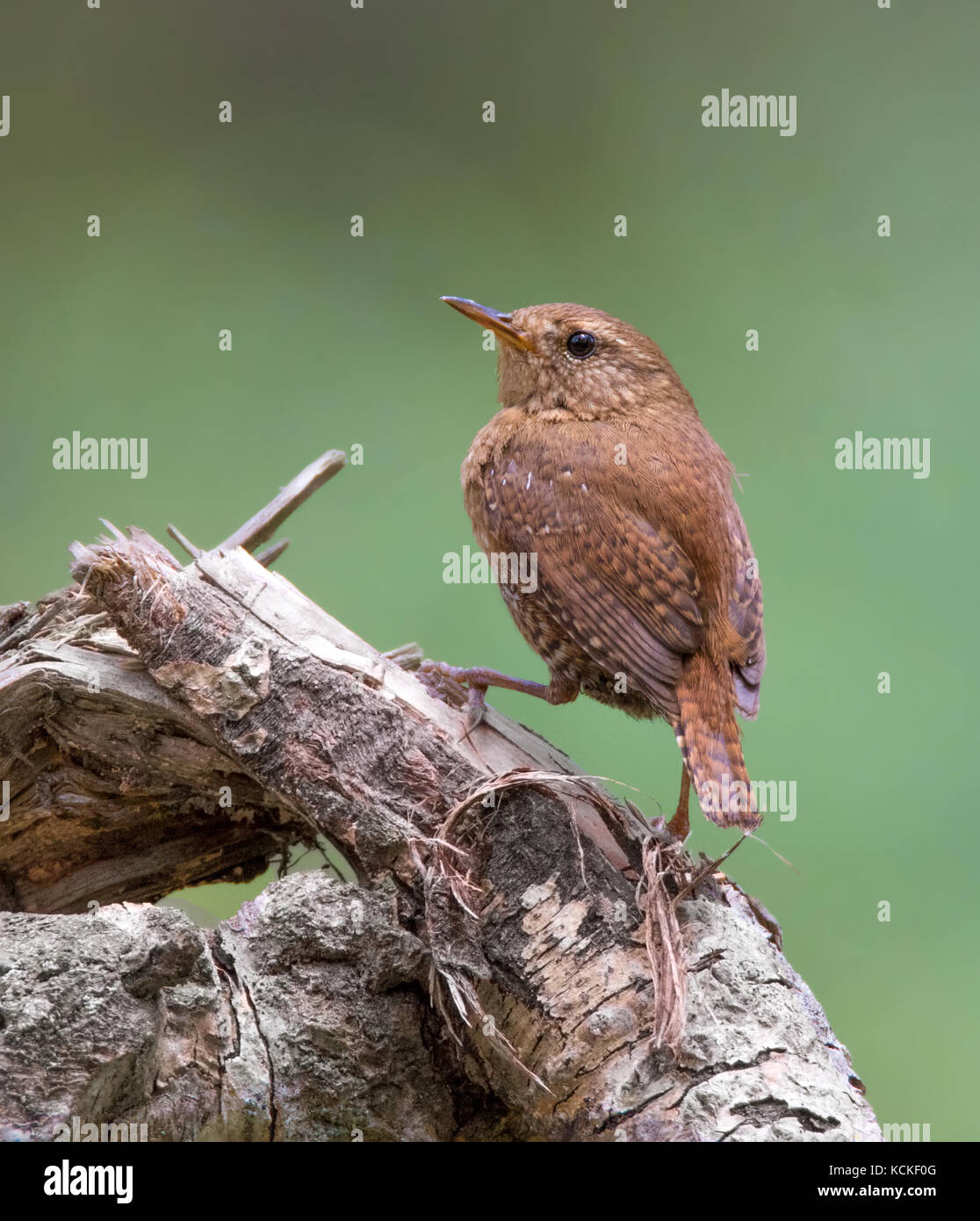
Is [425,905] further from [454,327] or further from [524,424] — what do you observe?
[454,327]

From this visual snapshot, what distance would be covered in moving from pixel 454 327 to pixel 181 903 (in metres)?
2.48

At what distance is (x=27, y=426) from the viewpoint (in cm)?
422

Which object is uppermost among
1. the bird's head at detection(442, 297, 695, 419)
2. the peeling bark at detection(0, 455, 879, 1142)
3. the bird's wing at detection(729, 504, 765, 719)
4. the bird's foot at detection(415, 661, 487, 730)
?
the bird's head at detection(442, 297, 695, 419)

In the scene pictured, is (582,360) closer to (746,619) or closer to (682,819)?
(746,619)

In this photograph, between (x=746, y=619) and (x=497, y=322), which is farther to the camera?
(x=497, y=322)

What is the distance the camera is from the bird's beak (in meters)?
2.94

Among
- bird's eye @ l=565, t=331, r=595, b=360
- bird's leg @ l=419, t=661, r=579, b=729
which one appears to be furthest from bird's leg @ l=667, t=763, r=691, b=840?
bird's eye @ l=565, t=331, r=595, b=360

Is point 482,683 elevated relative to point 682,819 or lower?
elevated

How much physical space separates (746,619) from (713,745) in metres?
0.40

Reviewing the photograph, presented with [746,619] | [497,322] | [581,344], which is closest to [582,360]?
[581,344]

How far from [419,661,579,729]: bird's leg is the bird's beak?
0.93 metres

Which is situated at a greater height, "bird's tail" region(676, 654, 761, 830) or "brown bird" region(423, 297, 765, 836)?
"brown bird" region(423, 297, 765, 836)

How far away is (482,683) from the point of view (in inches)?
105

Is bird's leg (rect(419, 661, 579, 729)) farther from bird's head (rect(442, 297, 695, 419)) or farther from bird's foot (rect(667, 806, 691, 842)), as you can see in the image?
bird's head (rect(442, 297, 695, 419))
